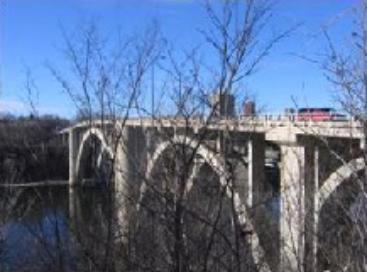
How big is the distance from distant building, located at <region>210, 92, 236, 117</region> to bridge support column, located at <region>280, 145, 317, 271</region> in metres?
2.78

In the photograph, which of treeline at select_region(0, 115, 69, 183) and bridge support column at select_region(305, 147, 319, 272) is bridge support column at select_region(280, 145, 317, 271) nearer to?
bridge support column at select_region(305, 147, 319, 272)

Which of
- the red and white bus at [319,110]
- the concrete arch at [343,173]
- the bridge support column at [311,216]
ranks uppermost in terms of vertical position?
the red and white bus at [319,110]

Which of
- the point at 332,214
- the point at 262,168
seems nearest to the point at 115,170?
the point at 332,214

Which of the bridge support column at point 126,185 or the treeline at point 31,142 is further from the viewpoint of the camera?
the treeline at point 31,142

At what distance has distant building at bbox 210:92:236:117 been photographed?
19.5 ft

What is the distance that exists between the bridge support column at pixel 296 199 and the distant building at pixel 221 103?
2780 millimetres

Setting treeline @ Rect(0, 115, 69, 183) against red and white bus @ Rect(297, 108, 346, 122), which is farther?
treeline @ Rect(0, 115, 69, 183)

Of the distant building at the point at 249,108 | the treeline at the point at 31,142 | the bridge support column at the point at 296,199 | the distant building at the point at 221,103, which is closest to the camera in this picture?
the distant building at the point at 221,103

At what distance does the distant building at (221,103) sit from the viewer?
5.94 meters

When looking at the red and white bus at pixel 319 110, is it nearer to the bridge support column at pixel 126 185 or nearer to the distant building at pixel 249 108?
the distant building at pixel 249 108

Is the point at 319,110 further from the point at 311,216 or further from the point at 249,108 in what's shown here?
the point at 249,108

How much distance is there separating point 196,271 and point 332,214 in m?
8.23

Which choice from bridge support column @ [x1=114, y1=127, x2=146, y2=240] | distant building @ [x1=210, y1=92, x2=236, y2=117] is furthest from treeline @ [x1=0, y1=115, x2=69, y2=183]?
distant building @ [x1=210, y1=92, x2=236, y2=117]

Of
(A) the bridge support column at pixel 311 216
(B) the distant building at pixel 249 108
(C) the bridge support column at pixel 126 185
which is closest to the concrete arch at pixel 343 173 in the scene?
(A) the bridge support column at pixel 311 216
